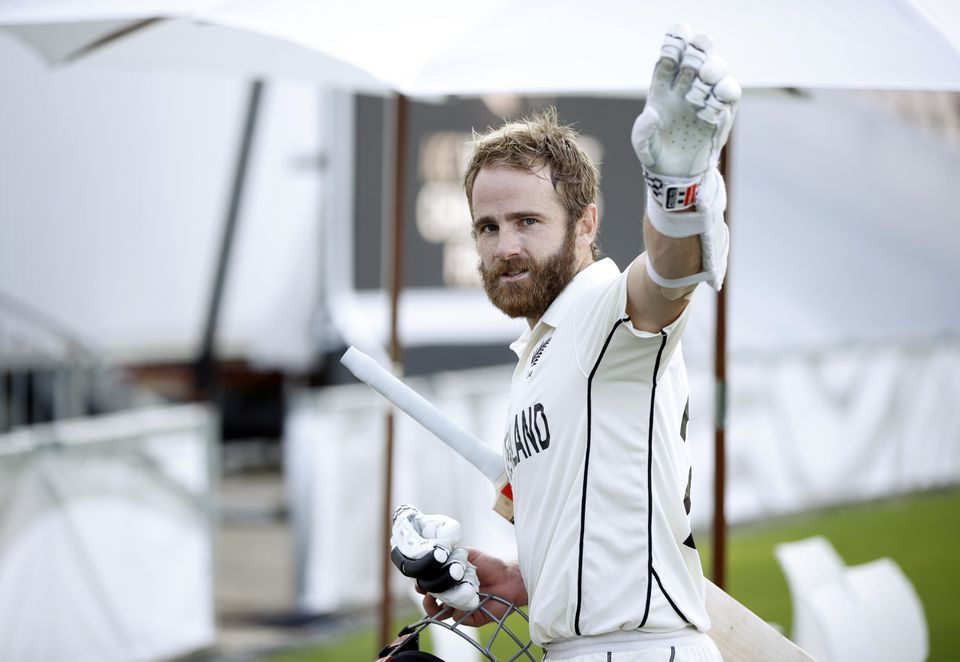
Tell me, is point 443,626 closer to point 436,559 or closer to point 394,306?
point 436,559

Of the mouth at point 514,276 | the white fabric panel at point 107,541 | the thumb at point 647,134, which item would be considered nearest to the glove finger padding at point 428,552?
the mouth at point 514,276

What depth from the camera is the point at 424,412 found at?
8.50 ft

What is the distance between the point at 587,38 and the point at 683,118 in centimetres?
123

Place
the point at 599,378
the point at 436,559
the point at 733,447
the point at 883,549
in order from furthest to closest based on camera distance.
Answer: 1. the point at 733,447
2. the point at 883,549
3. the point at 436,559
4. the point at 599,378

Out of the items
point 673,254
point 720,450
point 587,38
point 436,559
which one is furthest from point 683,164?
point 720,450

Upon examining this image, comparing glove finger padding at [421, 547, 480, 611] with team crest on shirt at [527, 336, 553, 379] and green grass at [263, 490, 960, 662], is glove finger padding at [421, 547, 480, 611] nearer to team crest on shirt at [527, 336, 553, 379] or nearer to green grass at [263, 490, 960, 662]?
team crest on shirt at [527, 336, 553, 379]

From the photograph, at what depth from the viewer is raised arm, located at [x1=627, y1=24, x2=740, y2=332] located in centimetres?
175

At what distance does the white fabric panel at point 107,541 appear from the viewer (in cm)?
500

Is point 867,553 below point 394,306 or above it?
below

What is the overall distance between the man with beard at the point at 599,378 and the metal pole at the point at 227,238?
350 inches

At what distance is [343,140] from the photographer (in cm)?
1009

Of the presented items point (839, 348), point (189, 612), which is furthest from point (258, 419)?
point (189, 612)

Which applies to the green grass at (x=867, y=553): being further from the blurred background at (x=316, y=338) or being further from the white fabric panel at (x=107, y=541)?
the white fabric panel at (x=107, y=541)

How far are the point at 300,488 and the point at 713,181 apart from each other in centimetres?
527
